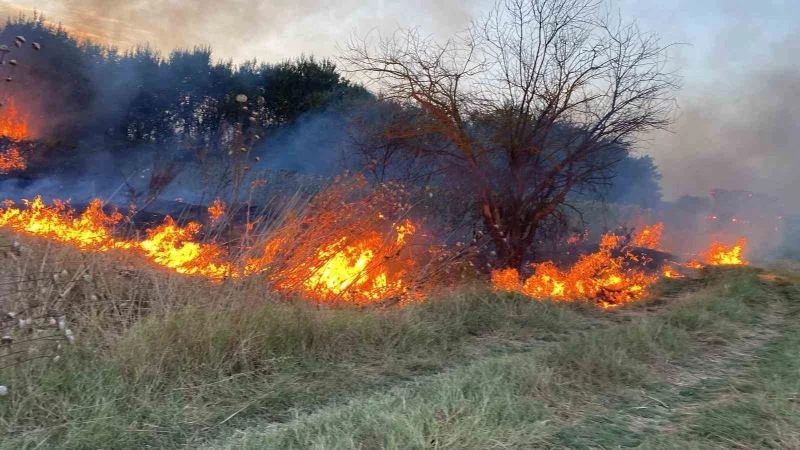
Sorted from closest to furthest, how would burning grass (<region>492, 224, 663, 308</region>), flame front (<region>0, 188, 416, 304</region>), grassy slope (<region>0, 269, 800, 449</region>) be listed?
grassy slope (<region>0, 269, 800, 449</region>)
flame front (<region>0, 188, 416, 304</region>)
burning grass (<region>492, 224, 663, 308</region>)

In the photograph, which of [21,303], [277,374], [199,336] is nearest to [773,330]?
[277,374]

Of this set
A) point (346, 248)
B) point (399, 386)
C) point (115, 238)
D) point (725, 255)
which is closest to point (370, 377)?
point (399, 386)

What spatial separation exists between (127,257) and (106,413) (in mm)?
3076

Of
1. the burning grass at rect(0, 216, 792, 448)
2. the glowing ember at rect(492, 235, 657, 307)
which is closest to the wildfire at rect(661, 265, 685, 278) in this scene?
the glowing ember at rect(492, 235, 657, 307)

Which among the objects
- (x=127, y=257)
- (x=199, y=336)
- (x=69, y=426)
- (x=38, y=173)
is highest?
(x=38, y=173)

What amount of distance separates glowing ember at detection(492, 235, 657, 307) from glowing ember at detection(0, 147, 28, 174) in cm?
1138

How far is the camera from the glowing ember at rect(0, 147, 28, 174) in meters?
14.7

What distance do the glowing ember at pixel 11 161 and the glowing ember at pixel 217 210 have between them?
9002 millimetres

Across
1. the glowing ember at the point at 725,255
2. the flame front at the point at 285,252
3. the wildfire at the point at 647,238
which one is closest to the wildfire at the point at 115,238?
the flame front at the point at 285,252

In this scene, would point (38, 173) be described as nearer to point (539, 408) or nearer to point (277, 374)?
point (277, 374)

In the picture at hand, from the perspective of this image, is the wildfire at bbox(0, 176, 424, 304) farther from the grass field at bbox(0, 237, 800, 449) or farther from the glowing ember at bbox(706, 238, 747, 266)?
the glowing ember at bbox(706, 238, 747, 266)

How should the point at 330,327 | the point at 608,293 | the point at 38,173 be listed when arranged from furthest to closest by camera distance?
1. the point at 38,173
2. the point at 608,293
3. the point at 330,327

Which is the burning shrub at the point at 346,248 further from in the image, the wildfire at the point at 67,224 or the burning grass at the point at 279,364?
the wildfire at the point at 67,224

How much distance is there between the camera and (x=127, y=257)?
6.77 m
